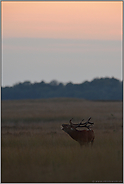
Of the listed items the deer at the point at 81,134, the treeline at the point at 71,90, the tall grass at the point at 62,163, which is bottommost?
the tall grass at the point at 62,163

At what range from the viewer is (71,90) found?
101938mm

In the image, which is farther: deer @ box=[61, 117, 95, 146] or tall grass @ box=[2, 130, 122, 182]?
deer @ box=[61, 117, 95, 146]

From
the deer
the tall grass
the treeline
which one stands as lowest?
the tall grass

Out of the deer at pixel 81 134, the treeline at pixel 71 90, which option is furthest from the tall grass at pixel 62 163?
the treeline at pixel 71 90

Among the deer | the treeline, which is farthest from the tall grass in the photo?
the treeline

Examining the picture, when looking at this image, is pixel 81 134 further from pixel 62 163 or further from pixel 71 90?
pixel 71 90

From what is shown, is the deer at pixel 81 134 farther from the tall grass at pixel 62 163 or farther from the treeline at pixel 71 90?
the treeline at pixel 71 90

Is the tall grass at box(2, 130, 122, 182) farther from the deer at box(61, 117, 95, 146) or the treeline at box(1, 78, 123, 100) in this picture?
the treeline at box(1, 78, 123, 100)

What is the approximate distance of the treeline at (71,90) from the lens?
93.8 m

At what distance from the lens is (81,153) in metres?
9.99

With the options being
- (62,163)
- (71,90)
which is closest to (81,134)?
(62,163)

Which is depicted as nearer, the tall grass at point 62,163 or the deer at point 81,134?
the tall grass at point 62,163

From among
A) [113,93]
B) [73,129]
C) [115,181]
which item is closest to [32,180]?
[115,181]

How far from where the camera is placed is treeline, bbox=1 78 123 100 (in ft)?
308
